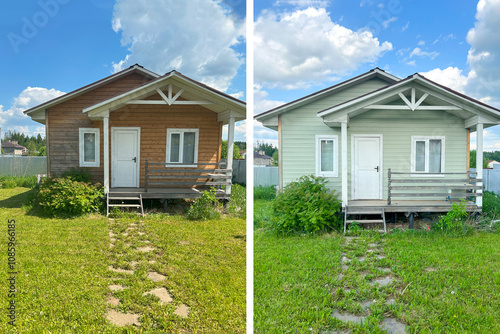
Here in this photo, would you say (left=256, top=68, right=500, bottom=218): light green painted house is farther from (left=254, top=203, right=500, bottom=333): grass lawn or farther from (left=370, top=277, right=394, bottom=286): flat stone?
(left=370, top=277, right=394, bottom=286): flat stone

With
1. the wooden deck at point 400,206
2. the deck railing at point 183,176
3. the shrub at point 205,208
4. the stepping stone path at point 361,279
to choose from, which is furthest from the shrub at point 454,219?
the deck railing at point 183,176

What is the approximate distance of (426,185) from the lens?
3203 millimetres

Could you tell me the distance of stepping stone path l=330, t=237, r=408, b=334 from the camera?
5.12 ft

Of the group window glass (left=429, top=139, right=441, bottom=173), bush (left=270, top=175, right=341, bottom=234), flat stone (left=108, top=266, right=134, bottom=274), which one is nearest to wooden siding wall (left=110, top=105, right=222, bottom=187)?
bush (left=270, top=175, right=341, bottom=234)

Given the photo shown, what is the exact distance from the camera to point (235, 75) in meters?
2.17

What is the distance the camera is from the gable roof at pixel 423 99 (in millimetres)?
2172

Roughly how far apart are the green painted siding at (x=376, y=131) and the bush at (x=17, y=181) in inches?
64.6

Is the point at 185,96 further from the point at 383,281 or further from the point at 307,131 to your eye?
the point at 383,281

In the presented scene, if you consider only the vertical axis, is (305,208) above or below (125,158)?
below

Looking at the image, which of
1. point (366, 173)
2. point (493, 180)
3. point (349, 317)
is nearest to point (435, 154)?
point (366, 173)

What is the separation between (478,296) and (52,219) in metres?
2.24

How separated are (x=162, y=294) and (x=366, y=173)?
2513 millimetres

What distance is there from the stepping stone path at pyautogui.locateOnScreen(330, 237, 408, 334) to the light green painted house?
2.60 ft

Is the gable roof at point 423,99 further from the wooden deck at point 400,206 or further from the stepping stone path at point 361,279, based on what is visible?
the stepping stone path at point 361,279
